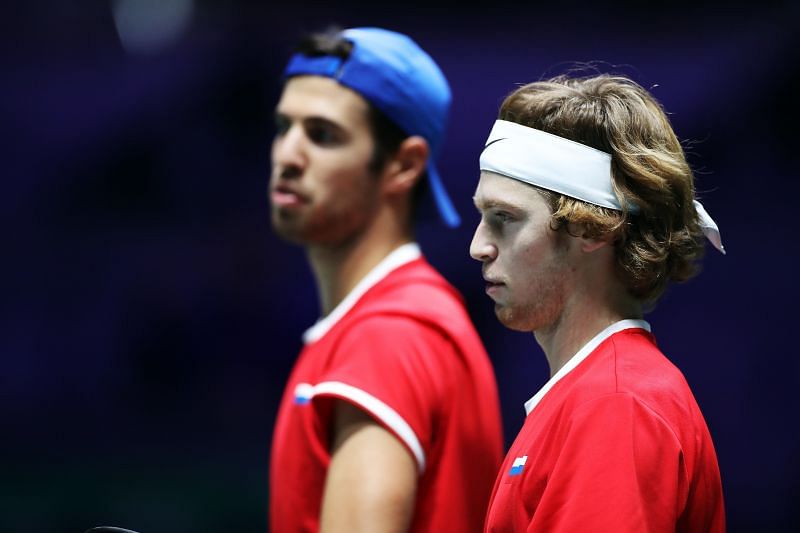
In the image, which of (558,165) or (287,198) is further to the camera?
(287,198)

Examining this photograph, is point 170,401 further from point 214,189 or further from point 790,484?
point 790,484

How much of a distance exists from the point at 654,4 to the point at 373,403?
3.39 m

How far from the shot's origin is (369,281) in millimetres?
2852

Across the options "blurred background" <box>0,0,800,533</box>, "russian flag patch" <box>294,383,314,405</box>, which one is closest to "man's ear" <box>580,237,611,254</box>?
"russian flag patch" <box>294,383,314,405</box>

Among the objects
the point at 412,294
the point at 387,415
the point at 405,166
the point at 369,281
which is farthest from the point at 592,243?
the point at 405,166

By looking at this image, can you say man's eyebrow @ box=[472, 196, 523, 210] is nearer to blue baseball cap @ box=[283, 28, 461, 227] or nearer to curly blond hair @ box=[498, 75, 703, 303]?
curly blond hair @ box=[498, 75, 703, 303]

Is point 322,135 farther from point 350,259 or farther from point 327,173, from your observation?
point 350,259

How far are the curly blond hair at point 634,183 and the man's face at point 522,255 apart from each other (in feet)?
0.11

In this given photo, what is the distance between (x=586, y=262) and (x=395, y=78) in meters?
1.24

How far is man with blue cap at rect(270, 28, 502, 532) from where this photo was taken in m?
2.35

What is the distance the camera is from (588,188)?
1.82m

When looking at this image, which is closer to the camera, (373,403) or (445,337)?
(373,403)

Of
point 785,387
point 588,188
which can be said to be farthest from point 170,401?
point 588,188

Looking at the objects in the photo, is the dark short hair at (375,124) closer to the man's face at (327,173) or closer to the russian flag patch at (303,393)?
the man's face at (327,173)
